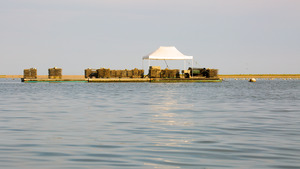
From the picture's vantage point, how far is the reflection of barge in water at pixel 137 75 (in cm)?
6962

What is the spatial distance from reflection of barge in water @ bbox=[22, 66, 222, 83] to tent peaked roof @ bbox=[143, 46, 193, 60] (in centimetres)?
591

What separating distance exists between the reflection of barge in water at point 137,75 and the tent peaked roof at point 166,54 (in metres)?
5.91

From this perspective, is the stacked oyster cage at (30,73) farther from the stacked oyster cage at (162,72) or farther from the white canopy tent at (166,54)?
the white canopy tent at (166,54)

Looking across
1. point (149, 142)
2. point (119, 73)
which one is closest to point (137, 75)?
point (119, 73)

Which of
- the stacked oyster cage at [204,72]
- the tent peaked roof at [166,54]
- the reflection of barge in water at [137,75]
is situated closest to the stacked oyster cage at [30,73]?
the reflection of barge in water at [137,75]

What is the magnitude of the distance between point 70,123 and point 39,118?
91.7 inches

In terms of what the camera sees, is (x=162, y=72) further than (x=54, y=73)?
No

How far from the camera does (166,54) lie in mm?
63031

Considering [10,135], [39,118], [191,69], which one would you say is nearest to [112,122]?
[39,118]

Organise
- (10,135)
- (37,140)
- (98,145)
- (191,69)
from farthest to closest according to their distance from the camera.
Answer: (191,69)
(10,135)
(37,140)
(98,145)

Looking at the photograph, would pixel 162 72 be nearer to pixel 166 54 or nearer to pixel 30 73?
pixel 166 54

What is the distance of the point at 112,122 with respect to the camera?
1603 centimetres

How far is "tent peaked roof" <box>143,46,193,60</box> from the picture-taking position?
6259 cm

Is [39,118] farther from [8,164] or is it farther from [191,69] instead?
[191,69]
